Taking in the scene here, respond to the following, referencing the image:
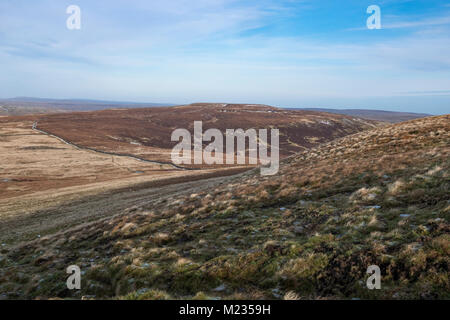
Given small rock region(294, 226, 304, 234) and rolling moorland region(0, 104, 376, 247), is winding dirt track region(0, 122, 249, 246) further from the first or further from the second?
small rock region(294, 226, 304, 234)

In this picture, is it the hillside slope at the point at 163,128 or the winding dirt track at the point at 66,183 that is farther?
the hillside slope at the point at 163,128

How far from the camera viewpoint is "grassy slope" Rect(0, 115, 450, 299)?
6.95 metres

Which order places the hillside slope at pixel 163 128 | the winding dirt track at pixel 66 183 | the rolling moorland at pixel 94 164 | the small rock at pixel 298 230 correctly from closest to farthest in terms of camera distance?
the small rock at pixel 298 230 → the winding dirt track at pixel 66 183 → the rolling moorland at pixel 94 164 → the hillside slope at pixel 163 128

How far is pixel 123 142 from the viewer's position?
4210 inches

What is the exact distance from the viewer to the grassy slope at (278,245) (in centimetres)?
695

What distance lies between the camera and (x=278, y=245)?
9312 mm

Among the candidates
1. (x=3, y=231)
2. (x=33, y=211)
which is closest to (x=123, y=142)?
(x=33, y=211)

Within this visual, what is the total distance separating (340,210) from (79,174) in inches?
2510

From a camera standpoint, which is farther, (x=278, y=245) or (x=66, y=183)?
(x=66, y=183)

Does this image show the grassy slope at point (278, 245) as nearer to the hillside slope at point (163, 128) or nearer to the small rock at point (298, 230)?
the small rock at point (298, 230)

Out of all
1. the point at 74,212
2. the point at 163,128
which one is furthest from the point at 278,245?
the point at 163,128

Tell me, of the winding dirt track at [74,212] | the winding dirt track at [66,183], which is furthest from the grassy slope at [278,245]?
the winding dirt track at [66,183]

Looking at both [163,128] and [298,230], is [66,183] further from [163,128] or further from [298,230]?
[163,128]

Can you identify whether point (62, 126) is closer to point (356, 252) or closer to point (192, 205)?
point (192, 205)
